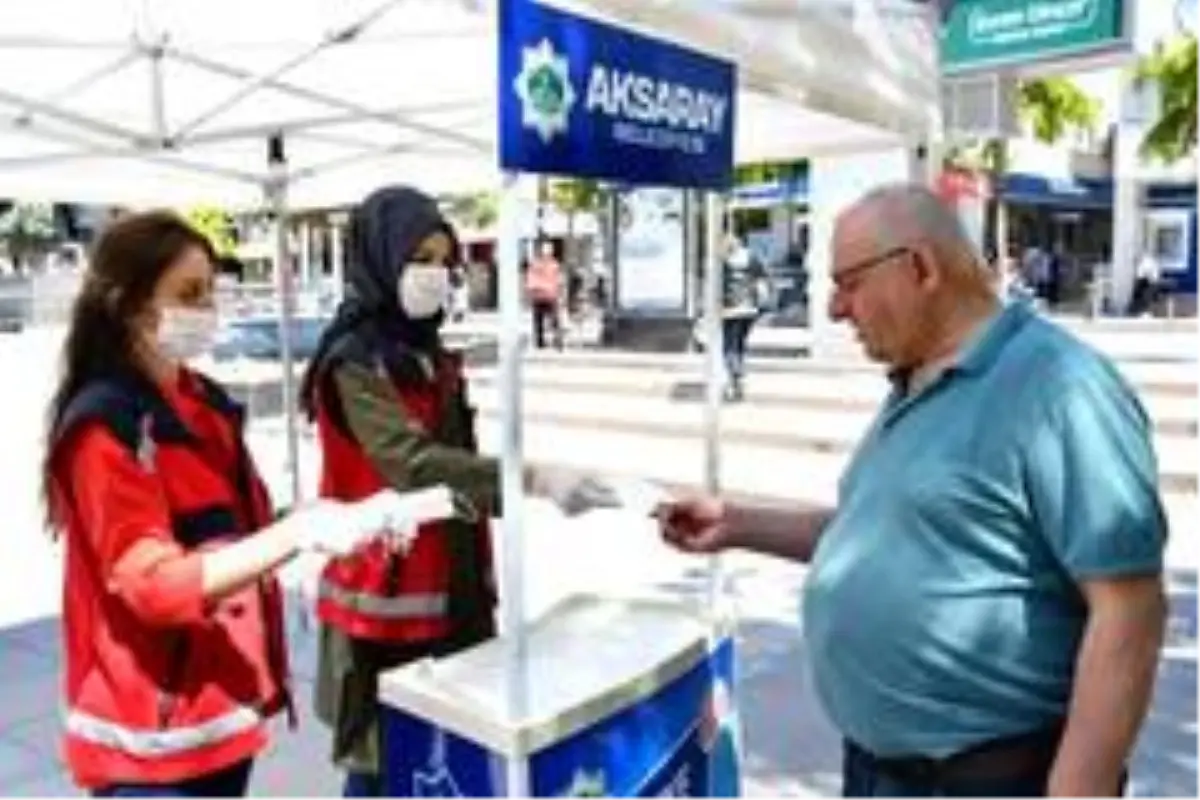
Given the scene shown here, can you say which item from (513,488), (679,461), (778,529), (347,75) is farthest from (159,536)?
(679,461)

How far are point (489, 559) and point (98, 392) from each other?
118cm

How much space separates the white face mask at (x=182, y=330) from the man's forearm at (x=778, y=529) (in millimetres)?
1113

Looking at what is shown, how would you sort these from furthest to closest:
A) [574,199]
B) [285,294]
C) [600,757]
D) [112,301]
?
[574,199]
[285,294]
[600,757]
[112,301]

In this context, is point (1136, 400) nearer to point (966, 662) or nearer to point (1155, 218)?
point (966, 662)

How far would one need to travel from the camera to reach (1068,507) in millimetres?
1936

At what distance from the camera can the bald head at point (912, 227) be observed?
7.09ft

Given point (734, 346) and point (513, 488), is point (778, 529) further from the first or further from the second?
point (734, 346)

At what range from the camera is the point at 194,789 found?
239 centimetres

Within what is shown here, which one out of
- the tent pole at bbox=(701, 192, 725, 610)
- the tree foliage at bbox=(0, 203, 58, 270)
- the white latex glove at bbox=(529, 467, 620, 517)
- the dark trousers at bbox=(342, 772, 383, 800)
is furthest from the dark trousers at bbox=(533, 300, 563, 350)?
the tree foliage at bbox=(0, 203, 58, 270)

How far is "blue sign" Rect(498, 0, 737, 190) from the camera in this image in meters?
2.37

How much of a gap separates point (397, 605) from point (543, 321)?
1699 centimetres

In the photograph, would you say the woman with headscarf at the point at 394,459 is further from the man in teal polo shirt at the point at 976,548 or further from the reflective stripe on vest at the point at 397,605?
the man in teal polo shirt at the point at 976,548

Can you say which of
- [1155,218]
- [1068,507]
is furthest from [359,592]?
[1155,218]

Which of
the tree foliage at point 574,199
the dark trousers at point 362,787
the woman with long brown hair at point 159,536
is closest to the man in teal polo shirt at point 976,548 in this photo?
the woman with long brown hair at point 159,536
